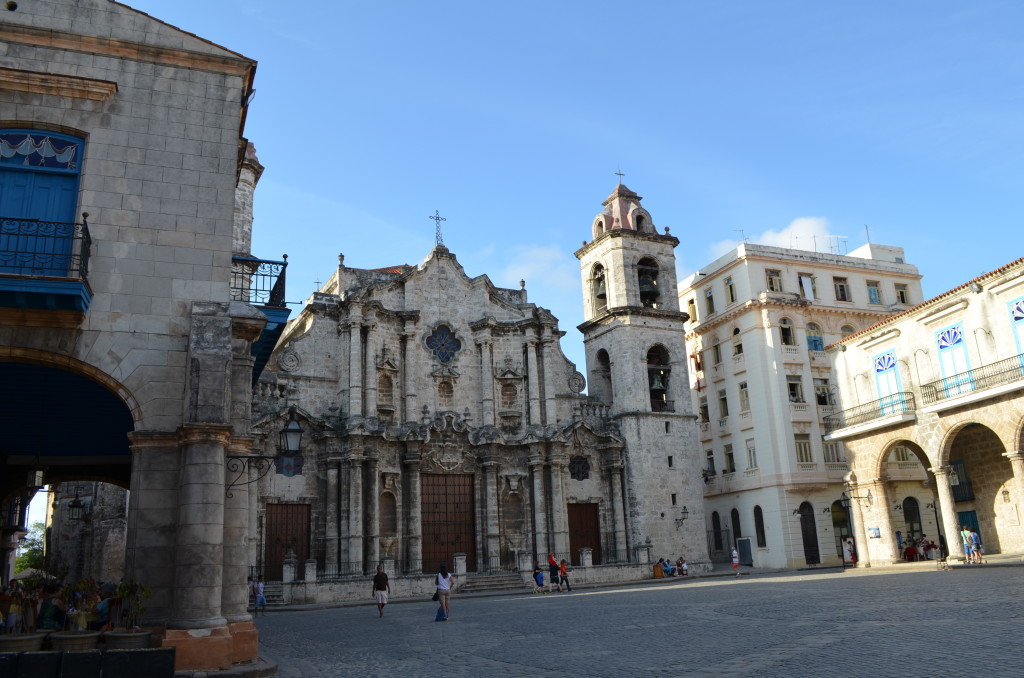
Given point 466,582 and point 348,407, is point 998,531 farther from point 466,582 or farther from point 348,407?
point 348,407

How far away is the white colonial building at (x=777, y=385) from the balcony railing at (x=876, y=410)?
467 centimetres

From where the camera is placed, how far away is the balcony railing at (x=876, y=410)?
95.9ft

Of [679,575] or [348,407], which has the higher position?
[348,407]

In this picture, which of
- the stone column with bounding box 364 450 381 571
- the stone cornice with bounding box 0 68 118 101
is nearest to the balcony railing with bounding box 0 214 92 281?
the stone cornice with bounding box 0 68 118 101

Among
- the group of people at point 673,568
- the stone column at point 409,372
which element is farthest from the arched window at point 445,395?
the group of people at point 673,568

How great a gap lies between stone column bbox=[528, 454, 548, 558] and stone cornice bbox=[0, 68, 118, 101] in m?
25.1

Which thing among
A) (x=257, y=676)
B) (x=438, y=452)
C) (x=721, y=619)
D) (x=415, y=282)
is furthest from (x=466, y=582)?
(x=257, y=676)

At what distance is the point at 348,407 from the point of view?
3269 cm

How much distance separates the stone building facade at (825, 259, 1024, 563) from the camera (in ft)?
84.0

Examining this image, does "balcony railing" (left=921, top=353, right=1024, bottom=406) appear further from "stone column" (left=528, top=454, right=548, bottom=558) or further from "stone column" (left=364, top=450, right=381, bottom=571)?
"stone column" (left=364, top=450, right=381, bottom=571)

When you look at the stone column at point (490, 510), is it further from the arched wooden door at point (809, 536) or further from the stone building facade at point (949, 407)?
the arched wooden door at point (809, 536)

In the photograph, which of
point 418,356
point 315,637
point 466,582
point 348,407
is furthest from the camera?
point 418,356

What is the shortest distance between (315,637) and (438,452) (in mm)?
17887

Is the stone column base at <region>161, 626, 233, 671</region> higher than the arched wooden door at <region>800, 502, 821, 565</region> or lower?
lower
